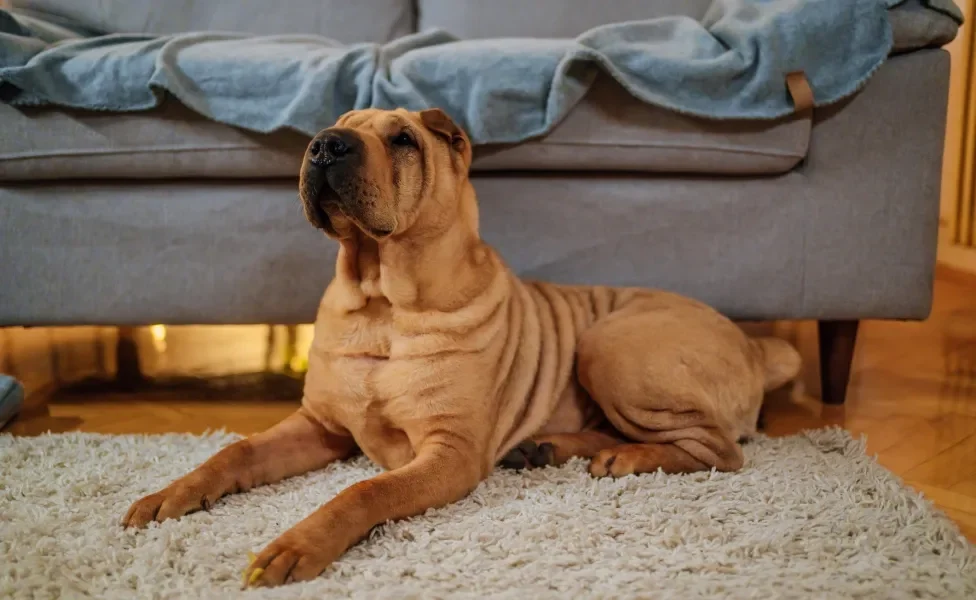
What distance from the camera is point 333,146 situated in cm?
131

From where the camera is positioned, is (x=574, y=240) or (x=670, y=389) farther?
(x=574, y=240)

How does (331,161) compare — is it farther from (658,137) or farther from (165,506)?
(658,137)

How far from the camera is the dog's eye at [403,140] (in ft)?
4.70

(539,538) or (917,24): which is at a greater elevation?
(917,24)

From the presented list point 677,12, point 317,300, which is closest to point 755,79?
point 677,12

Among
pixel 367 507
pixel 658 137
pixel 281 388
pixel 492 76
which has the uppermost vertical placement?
pixel 492 76

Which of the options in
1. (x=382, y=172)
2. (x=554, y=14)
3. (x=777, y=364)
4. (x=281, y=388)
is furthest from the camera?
(x=554, y=14)

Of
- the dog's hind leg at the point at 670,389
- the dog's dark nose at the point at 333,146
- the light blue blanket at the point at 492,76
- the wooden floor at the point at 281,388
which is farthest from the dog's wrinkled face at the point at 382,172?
the wooden floor at the point at 281,388

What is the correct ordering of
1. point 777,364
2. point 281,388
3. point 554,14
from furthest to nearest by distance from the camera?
1. point 554,14
2. point 281,388
3. point 777,364

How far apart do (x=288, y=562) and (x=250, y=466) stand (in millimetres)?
419

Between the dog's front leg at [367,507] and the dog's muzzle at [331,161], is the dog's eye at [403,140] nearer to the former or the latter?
the dog's muzzle at [331,161]

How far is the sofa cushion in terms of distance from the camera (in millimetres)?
2709

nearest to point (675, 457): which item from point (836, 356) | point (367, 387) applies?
point (367, 387)

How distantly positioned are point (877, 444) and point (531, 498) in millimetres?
865
